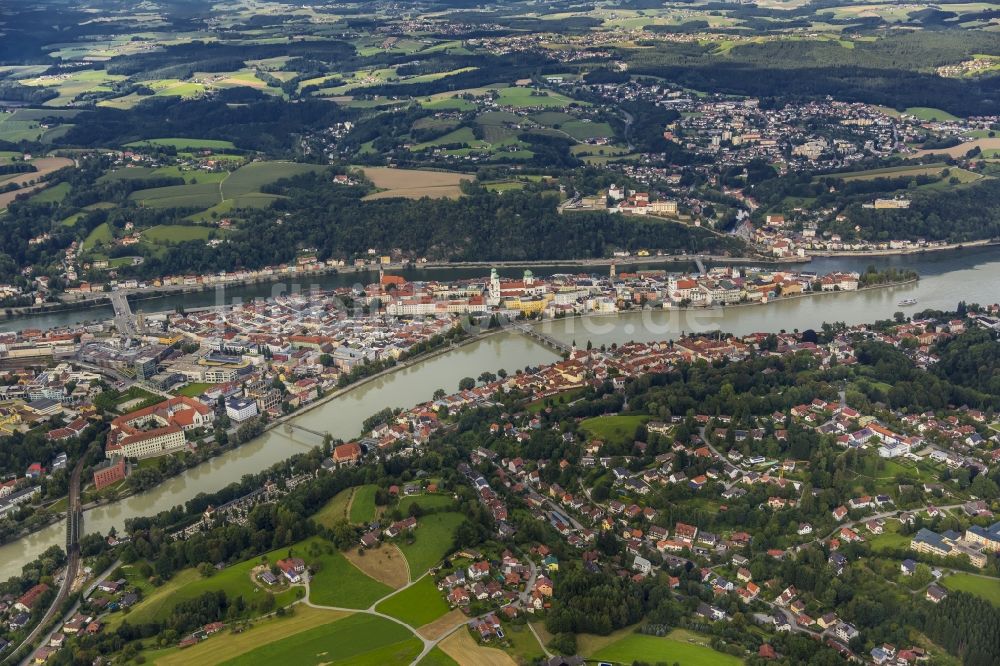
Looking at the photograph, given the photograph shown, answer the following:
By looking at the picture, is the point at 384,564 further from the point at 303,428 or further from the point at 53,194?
the point at 53,194

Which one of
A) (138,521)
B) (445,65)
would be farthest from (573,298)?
(445,65)

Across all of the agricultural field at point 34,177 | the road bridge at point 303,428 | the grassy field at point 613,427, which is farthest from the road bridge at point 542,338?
the agricultural field at point 34,177

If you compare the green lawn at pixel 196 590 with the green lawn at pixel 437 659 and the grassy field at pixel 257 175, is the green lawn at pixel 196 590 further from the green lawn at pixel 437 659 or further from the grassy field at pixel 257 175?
the grassy field at pixel 257 175

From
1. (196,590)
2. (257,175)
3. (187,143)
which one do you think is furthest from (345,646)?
(187,143)

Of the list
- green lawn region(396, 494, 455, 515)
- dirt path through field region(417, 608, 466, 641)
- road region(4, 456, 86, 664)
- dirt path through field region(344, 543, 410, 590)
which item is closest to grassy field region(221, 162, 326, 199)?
road region(4, 456, 86, 664)

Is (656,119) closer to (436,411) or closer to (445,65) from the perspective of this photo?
(445,65)
